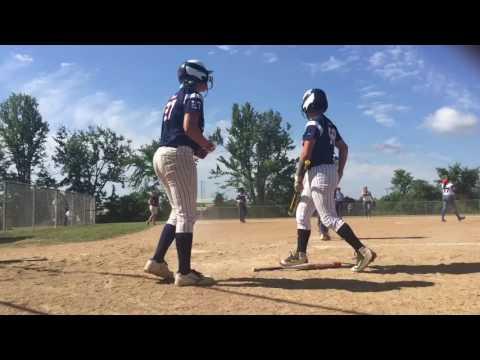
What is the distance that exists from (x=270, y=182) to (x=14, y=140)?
37.3m

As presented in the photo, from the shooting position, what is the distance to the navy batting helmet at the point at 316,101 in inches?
209

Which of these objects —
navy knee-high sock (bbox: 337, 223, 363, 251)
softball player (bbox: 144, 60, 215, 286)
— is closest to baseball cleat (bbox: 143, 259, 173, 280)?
softball player (bbox: 144, 60, 215, 286)

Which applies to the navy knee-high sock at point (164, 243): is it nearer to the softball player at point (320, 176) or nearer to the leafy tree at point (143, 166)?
the softball player at point (320, 176)

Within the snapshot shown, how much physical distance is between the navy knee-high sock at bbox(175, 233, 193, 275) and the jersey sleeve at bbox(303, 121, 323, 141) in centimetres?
Result: 191

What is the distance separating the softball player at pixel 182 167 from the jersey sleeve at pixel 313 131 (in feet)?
4.28

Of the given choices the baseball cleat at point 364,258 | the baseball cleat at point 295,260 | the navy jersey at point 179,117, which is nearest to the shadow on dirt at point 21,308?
the navy jersey at point 179,117

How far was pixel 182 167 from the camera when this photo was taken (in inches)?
169

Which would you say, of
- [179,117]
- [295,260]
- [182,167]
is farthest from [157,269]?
[295,260]

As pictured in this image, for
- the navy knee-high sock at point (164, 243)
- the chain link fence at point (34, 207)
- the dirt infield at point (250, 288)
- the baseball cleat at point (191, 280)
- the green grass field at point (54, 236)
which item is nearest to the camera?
the dirt infield at point (250, 288)

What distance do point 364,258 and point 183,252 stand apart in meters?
2.02

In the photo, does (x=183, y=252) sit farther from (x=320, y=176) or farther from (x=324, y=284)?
(x=320, y=176)

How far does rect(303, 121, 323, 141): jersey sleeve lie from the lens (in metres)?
5.09

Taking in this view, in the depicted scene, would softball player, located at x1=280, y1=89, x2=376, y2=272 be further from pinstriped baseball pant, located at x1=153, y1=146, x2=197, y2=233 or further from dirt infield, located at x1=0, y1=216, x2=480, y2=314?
pinstriped baseball pant, located at x1=153, y1=146, x2=197, y2=233
